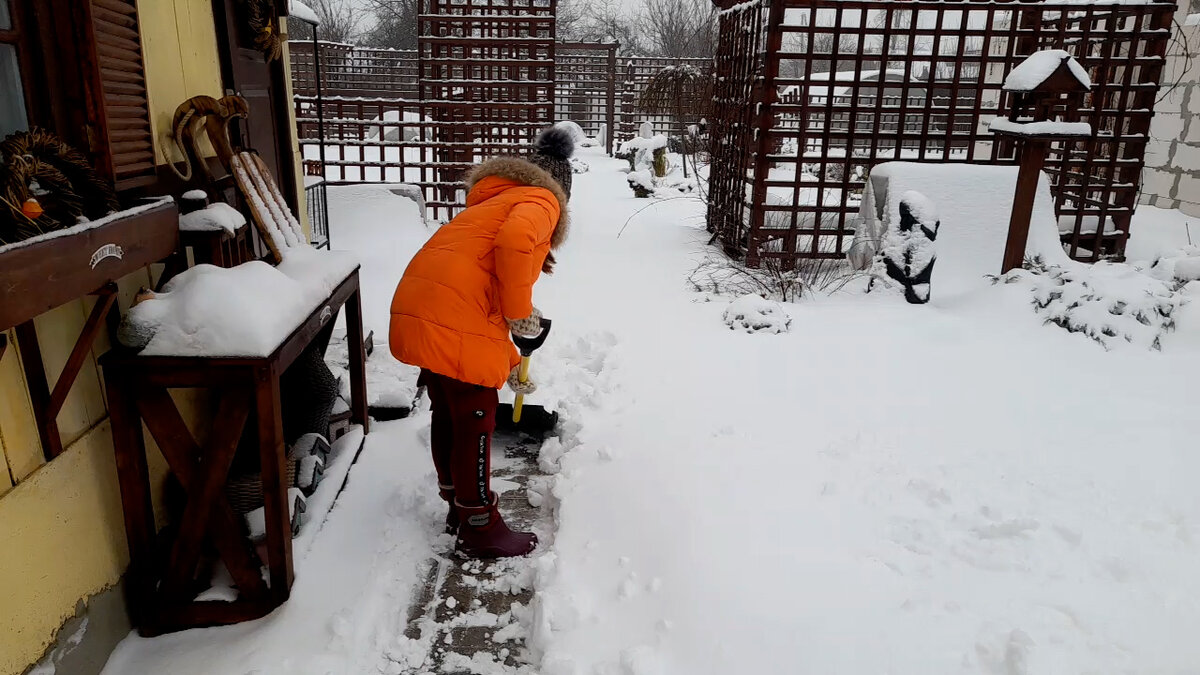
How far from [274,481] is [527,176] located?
134 cm

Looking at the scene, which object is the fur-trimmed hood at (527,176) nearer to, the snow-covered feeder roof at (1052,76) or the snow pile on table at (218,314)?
the snow pile on table at (218,314)

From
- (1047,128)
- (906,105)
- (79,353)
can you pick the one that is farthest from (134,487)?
(906,105)

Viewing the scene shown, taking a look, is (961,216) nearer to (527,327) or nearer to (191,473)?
(527,327)

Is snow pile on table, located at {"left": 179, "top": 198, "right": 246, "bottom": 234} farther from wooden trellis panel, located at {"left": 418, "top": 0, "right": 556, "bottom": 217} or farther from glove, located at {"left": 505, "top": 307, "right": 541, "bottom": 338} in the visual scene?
wooden trellis panel, located at {"left": 418, "top": 0, "right": 556, "bottom": 217}

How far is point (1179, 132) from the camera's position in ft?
29.6

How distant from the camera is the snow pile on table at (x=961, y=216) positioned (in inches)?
237

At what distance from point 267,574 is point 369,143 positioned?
Answer: 303 inches

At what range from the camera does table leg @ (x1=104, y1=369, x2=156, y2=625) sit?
2.10 meters

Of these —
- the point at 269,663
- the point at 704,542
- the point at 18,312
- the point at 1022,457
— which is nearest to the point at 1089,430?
the point at 1022,457

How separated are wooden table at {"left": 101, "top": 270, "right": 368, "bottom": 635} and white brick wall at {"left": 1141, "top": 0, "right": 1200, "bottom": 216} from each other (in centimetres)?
1030

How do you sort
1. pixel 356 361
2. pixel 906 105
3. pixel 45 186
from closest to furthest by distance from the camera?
pixel 45 186 < pixel 356 361 < pixel 906 105

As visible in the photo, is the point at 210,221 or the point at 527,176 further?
the point at 527,176

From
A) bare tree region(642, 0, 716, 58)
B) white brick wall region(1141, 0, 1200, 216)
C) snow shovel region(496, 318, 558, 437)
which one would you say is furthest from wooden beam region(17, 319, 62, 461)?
bare tree region(642, 0, 716, 58)

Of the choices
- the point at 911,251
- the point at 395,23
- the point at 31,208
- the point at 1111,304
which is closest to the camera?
the point at 31,208
